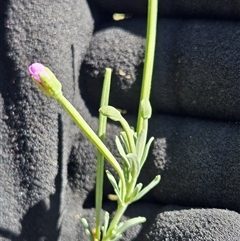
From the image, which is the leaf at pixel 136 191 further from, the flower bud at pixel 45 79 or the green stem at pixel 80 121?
the flower bud at pixel 45 79

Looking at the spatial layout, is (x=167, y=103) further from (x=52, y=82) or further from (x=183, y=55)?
(x=52, y=82)

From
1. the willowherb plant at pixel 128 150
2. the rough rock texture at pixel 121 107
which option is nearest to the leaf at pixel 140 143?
the willowherb plant at pixel 128 150

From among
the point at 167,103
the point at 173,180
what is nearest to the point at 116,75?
the point at 167,103

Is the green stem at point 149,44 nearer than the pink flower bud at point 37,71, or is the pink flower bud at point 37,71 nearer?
the pink flower bud at point 37,71

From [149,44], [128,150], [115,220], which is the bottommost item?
[115,220]

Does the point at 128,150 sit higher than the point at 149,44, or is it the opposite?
the point at 149,44

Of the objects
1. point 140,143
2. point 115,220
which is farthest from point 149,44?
point 115,220

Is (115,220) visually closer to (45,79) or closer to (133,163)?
(133,163)

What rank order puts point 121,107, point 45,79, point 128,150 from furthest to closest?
1. point 121,107
2. point 128,150
3. point 45,79
